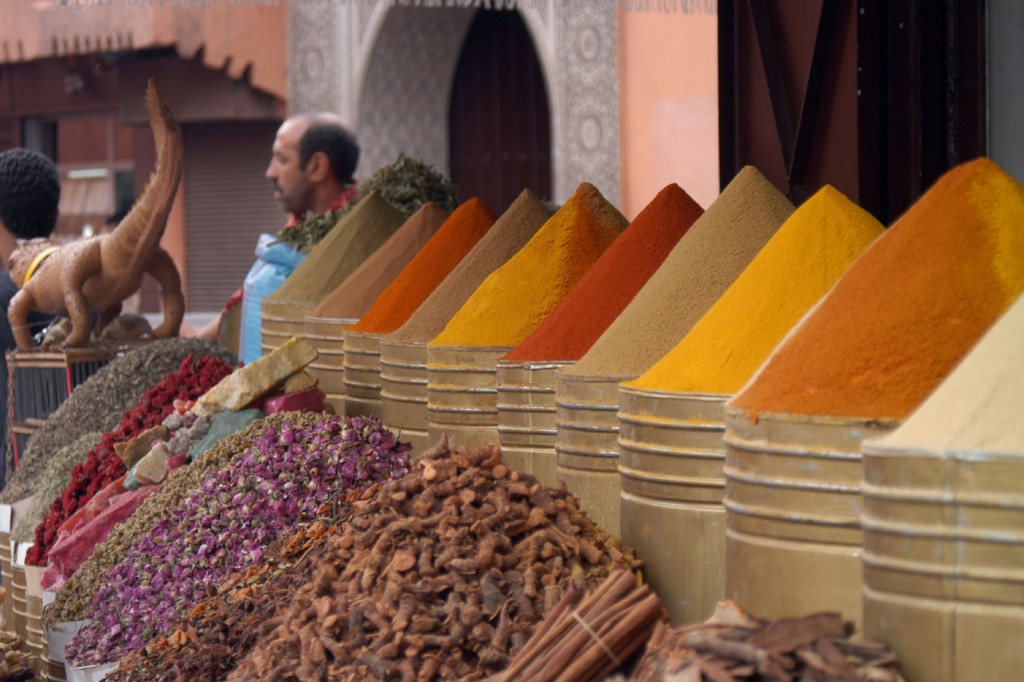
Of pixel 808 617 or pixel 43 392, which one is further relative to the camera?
pixel 43 392

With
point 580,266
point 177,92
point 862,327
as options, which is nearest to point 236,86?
point 177,92

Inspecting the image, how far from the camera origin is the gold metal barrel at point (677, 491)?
1689mm

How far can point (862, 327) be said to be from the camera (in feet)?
4.84

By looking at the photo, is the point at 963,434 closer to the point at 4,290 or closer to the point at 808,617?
the point at 808,617

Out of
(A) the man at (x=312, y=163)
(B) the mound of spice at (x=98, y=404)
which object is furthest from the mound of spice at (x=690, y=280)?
(A) the man at (x=312, y=163)

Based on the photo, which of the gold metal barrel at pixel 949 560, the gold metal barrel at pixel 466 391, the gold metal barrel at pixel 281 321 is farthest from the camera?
the gold metal barrel at pixel 281 321

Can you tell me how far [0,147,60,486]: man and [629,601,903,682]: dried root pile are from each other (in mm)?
3007

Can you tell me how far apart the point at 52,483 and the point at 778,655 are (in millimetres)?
2258

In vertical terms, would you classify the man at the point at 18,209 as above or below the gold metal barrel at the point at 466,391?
above

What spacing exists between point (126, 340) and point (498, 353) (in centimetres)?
176

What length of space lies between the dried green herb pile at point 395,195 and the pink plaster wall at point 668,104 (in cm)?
309

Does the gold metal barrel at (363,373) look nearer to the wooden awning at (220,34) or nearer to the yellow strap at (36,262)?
the yellow strap at (36,262)

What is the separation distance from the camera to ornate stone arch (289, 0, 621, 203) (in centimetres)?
736

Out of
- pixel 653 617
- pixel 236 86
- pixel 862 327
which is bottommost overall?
pixel 653 617
